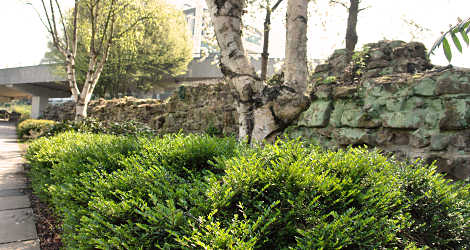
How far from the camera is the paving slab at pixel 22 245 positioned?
2.76m

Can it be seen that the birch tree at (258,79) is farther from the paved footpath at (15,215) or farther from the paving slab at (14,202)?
the paving slab at (14,202)

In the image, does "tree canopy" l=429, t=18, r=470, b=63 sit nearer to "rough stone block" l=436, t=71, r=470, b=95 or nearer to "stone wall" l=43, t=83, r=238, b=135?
"rough stone block" l=436, t=71, r=470, b=95

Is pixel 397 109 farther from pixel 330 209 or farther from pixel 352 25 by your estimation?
pixel 352 25

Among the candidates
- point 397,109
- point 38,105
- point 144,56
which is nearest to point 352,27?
point 397,109

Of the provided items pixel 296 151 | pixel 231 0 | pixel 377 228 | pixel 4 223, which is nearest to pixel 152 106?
pixel 231 0

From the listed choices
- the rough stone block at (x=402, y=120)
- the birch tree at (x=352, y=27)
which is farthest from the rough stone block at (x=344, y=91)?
the birch tree at (x=352, y=27)

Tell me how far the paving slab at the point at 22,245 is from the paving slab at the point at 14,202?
1310 mm

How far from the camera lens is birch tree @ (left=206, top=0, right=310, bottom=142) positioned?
479cm

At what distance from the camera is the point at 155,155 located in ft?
8.04

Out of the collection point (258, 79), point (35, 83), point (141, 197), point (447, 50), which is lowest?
point (141, 197)

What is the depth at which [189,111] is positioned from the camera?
9.27 metres

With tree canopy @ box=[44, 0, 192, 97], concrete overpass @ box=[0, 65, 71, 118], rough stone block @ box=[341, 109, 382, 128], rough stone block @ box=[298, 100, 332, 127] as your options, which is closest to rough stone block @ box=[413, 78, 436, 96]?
rough stone block @ box=[341, 109, 382, 128]

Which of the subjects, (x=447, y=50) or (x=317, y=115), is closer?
(x=447, y=50)

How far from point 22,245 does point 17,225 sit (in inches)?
25.4
